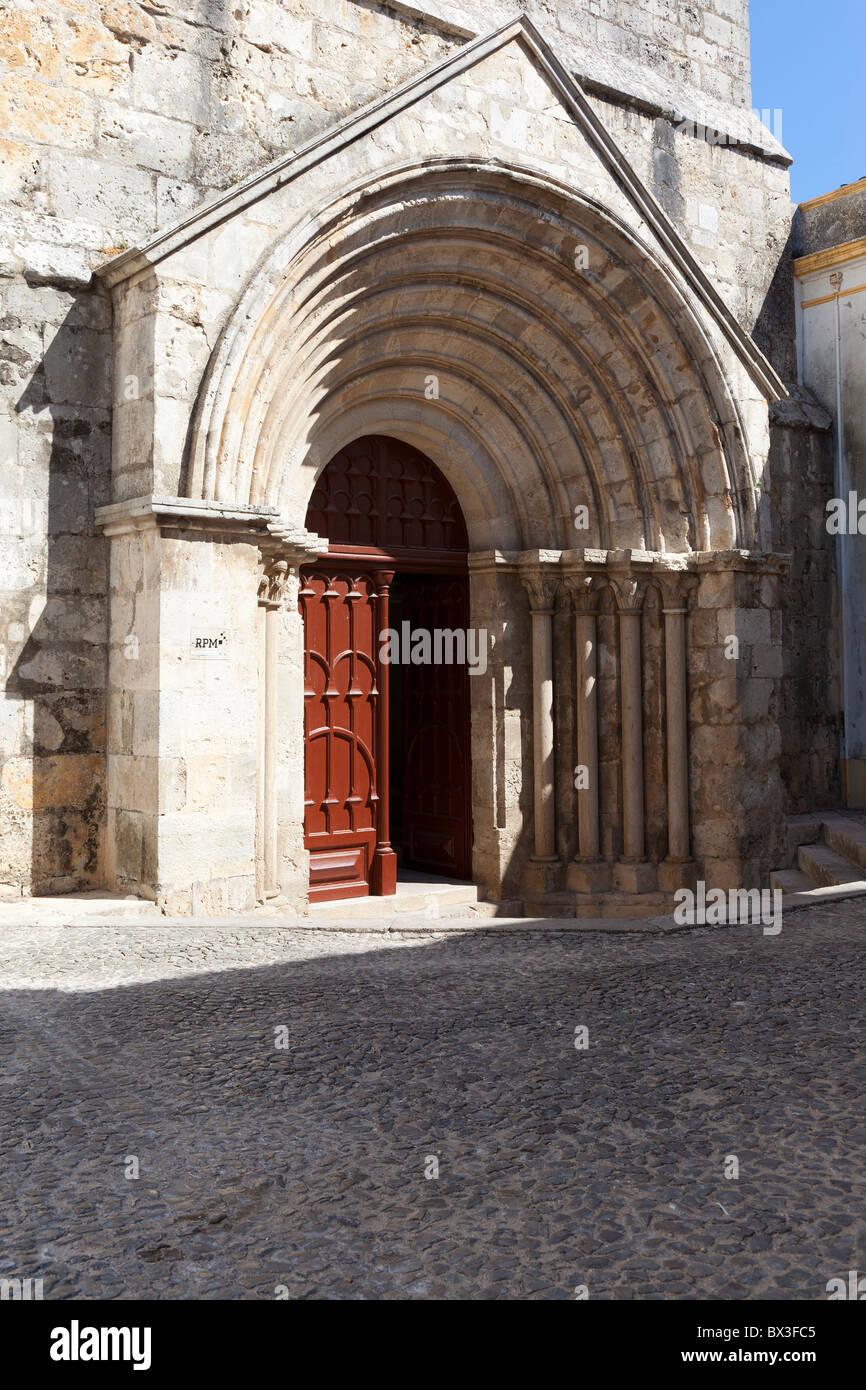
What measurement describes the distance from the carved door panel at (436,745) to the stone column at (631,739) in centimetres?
111

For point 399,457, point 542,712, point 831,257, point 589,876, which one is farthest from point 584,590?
point 831,257

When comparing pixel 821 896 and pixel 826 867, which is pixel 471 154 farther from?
pixel 826 867

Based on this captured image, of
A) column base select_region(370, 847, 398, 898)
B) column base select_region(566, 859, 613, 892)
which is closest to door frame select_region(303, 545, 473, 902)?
column base select_region(370, 847, 398, 898)

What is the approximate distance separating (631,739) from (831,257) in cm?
435

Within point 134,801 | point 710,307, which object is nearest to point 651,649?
point 710,307

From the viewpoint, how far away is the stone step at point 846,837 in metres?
7.92

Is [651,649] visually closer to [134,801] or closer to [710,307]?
[710,307]

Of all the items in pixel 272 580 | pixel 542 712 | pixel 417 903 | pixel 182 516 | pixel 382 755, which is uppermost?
pixel 182 516

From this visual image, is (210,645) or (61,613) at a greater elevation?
(61,613)

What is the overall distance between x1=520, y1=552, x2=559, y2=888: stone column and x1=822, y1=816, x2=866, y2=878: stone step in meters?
1.99

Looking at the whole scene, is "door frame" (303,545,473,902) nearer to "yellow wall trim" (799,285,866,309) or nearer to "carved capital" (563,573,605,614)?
"carved capital" (563,573,605,614)

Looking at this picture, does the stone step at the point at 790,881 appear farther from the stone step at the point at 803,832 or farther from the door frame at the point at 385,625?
the door frame at the point at 385,625

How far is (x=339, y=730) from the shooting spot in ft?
25.2
